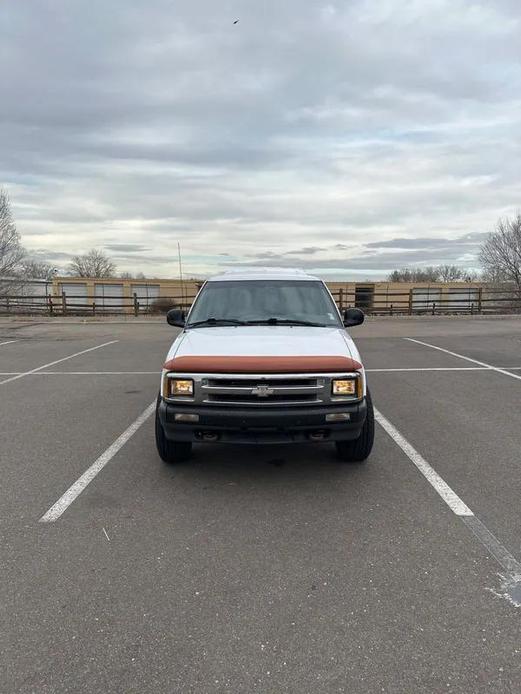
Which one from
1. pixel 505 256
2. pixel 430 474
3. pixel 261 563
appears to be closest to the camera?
pixel 261 563

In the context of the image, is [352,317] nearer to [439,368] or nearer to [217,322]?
[217,322]

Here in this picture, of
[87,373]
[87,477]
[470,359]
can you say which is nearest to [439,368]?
[470,359]

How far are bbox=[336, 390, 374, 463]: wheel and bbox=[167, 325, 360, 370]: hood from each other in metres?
0.58

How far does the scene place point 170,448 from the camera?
453 centimetres

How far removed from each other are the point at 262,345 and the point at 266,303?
1.26 meters

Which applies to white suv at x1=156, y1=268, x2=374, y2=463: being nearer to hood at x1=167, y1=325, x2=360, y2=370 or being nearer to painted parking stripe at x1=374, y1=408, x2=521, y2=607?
hood at x1=167, y1=325, x2=360, y2=370

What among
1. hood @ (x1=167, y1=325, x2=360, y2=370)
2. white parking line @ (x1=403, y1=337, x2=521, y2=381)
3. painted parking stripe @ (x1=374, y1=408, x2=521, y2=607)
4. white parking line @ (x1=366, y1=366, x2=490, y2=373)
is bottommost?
white parking line @ (x1=403, y1=337, x2=521, y2=381)

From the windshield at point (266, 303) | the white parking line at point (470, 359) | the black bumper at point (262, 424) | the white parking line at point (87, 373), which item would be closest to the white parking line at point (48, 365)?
the white parking line at point (87, 373)

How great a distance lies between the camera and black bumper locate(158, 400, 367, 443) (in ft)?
12.7

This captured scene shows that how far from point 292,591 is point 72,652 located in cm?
116

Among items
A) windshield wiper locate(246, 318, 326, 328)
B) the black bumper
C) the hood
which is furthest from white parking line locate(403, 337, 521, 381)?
the black bumper

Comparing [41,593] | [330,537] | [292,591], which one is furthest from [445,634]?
[41,593]

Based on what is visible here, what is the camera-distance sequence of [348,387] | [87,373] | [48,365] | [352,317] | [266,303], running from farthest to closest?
[48,365]
[87,373]
[352,317]
[266,303]
[348,387]

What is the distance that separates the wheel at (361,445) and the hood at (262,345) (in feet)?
1.91
